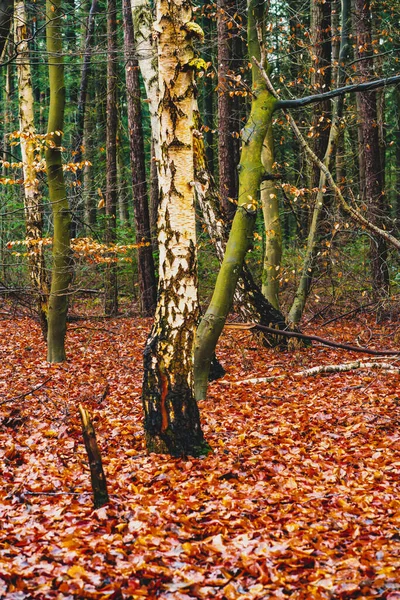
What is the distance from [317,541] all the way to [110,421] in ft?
12.2

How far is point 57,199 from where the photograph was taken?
10.2m

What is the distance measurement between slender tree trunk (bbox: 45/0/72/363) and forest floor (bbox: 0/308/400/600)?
1835 millimetres

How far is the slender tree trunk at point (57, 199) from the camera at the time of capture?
31.9ft

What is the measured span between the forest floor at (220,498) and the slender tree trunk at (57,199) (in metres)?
1.83

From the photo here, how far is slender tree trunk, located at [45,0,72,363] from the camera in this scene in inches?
383

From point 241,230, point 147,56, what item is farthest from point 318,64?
point 241,230

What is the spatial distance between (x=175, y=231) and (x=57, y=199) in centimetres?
521

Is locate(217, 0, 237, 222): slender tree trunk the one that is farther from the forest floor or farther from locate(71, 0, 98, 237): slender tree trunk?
the forest floor

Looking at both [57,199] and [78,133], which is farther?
[78,133]

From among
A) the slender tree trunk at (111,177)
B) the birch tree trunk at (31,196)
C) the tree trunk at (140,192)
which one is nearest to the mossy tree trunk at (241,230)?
the birch tree trunk at (31,196)

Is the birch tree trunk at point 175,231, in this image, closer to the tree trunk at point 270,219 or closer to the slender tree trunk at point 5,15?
the slender tree trunk at point 5,15

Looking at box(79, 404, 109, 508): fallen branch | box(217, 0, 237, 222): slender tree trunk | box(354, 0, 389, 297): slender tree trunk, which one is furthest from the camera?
box(354, 0, 389, 297): slender tree trunk

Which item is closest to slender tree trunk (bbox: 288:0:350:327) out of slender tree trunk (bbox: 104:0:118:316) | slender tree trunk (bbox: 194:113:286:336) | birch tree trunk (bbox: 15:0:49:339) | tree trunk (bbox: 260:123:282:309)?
slender tree trunk (bbox: 194:113:286:336)

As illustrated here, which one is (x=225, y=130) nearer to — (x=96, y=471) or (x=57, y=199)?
(x=57, y=199)
